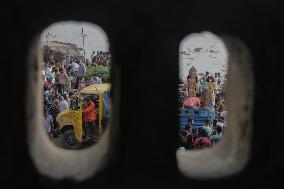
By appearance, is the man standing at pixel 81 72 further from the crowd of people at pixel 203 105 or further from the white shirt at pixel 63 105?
the crowd of people at pixel 203 105

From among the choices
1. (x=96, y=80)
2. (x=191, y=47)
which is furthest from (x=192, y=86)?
(x=191, y=47)

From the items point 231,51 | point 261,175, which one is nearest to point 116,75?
point 231,51

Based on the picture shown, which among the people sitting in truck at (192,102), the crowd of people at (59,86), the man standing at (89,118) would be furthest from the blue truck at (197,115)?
the crowd of people at (59,86)

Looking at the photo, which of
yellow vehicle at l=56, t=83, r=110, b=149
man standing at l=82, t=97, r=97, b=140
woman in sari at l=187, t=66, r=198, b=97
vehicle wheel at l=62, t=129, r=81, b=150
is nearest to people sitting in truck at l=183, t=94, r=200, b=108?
woman in sari at l=187, t=66, r=198, b=97

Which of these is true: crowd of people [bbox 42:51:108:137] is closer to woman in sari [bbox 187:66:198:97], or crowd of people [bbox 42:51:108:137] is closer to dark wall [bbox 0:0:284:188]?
woman in sari [bbox 187:66:198:97]

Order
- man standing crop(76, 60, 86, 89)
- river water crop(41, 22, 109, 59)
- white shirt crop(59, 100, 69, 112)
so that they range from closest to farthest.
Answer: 1. white shirt crop(59, 100, 69, 112)
2. man standing crop(76, 60, 86, 89)
3. river water crop(41, 22, 109, 59)

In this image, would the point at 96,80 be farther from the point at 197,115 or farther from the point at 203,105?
the point at 197,115
